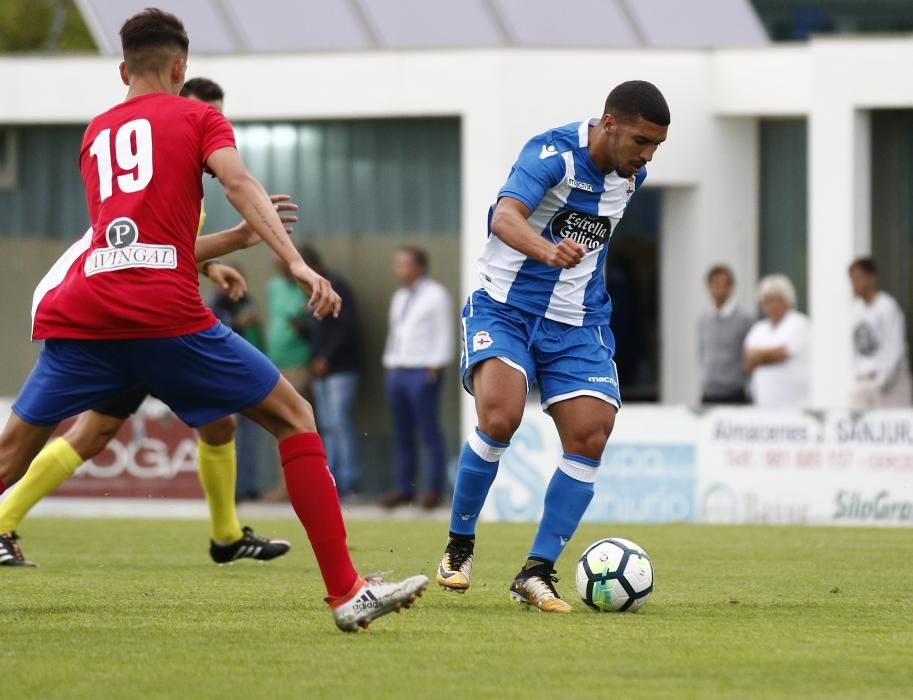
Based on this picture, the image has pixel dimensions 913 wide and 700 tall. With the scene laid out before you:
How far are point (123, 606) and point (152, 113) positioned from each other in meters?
2.19

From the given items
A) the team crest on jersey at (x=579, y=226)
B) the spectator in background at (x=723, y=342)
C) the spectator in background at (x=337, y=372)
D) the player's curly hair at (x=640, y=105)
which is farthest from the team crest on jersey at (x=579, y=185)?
the spectator in background at (x=337, y=372)

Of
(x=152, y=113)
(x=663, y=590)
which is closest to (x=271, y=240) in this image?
(x=152, y=113)

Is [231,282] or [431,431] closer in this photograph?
[231,282]

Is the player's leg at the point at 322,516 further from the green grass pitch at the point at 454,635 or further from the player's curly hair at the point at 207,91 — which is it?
the player's curly hair at the point at 207,91

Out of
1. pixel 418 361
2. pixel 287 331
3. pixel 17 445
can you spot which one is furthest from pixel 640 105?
pixel 287 331

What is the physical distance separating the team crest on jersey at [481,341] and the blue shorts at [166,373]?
1.54m

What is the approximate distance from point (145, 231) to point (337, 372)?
11.1 m

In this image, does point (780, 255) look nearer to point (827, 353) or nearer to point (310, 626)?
point (827, 353)

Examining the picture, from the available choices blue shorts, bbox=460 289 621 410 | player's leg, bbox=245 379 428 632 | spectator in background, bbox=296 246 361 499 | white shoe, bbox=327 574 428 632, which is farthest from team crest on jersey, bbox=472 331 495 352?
spectator in background, bbox=296 246 361 499

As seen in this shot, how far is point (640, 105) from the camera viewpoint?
7645 millimetres

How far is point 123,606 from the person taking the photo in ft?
25.3

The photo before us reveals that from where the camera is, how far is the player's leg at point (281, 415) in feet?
21.4

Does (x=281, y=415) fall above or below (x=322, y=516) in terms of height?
above

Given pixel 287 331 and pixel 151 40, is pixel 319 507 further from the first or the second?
pixel 287 331
